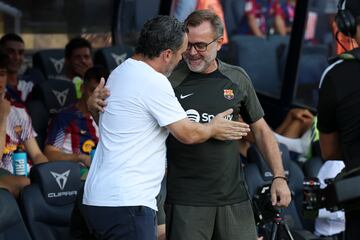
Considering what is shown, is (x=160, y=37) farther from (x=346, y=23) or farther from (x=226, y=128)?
(x=346, y=23)

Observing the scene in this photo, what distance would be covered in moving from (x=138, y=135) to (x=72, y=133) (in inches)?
126

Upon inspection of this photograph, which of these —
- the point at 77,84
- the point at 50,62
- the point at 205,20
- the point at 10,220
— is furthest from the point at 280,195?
the point at 50,62

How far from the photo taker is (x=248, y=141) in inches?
295

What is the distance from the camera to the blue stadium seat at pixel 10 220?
5402 millimetres

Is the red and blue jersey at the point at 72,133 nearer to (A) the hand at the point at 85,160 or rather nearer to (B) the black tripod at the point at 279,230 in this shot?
(A) the hand at the point at 85,160

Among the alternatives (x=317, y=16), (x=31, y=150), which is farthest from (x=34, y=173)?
(x=317, y=16)

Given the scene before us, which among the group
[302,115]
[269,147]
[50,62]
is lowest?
Answer: [50,62]

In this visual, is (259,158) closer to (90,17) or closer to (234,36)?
(234,36)

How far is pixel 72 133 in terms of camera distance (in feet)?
24.3

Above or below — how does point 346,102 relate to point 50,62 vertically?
above

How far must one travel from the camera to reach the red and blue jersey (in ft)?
24.1

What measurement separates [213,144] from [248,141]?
285cm

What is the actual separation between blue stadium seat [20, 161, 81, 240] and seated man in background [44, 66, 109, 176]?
1269mm

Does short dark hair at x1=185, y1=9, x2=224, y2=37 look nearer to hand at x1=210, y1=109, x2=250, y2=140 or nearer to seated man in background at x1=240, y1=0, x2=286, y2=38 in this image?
hand at x1=210, y1=109, x2=250, y2=140
